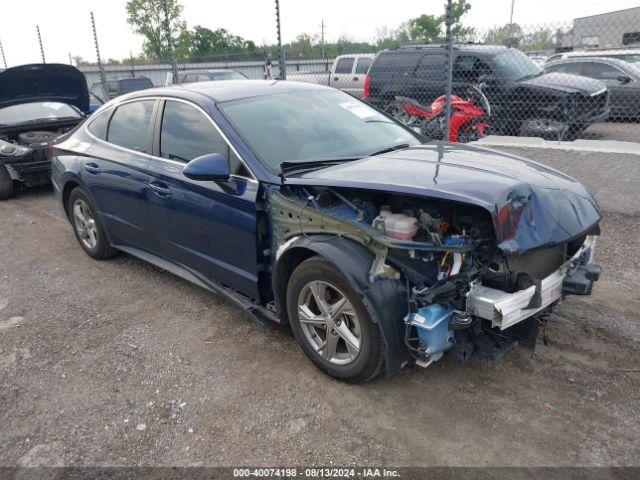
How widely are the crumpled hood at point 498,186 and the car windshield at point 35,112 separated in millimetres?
7011

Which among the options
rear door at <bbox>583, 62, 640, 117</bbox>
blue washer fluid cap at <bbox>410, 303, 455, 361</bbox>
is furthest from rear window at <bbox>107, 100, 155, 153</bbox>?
rear door at <bbox>583, 62, 640, 117</bbox>

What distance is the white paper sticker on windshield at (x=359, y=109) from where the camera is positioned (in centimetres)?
405

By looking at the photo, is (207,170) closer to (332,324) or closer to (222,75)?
(332,324)

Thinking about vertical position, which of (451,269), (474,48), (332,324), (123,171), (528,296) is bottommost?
(332,324)

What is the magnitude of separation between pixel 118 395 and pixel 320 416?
1.28 m

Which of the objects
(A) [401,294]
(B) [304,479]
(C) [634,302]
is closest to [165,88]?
(A) [401,294]

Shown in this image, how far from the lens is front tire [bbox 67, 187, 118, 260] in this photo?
5000 mm

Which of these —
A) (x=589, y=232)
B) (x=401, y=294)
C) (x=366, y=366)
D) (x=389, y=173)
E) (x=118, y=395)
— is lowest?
(x=118, y=395)

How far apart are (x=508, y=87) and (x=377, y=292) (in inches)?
306

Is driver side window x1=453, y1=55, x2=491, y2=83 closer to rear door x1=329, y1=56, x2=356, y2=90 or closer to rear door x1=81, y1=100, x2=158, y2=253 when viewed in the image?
rear door x1=329, y1=56, x2=356, y2=90

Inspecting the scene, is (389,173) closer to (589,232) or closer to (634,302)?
(589,232)

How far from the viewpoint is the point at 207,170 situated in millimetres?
3146

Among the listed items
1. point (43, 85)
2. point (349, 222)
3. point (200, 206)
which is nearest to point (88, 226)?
point (200, 206)

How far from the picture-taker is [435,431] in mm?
2631
